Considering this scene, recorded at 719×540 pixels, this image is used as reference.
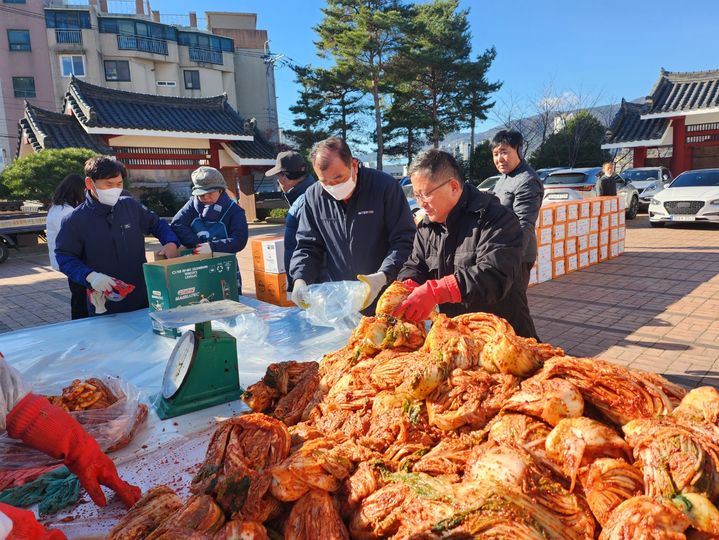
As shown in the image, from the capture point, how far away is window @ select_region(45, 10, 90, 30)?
107ft

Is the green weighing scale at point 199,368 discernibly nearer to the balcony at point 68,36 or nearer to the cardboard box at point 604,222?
the cardboard box at point 604,222

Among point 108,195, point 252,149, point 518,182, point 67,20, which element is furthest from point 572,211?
point 67,20

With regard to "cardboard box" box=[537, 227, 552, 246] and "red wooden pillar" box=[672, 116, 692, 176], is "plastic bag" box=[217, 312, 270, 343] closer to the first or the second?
"cardboard box" box=[537, 227, 552, 246]

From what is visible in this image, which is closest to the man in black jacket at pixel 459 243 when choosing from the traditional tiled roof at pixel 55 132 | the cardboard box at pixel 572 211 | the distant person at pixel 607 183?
the cardboard box at pixel 572 211

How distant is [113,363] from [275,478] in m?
2.14

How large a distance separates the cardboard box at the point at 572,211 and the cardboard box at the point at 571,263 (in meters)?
0.69

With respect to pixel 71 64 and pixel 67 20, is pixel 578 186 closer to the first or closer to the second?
pixel 71 64

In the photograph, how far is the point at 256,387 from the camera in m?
2.10

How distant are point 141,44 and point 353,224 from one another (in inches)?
1528

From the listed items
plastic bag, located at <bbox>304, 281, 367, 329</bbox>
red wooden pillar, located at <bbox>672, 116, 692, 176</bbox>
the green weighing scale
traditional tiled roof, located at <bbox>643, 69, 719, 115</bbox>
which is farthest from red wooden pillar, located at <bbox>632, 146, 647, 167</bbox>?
the green weighing scale

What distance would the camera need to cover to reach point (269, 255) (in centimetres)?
530

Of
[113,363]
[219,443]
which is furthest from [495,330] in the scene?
[113,363]

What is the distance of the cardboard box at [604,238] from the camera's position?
30.9 feet

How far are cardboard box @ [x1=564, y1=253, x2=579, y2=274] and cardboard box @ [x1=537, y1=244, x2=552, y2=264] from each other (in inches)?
24.9
